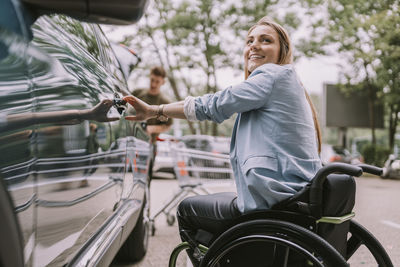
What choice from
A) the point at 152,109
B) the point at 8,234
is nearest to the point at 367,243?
the point at 152,109

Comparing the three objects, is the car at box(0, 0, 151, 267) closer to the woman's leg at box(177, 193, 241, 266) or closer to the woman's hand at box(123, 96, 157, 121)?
the woman's hand at box(123, 96, 157, 121)

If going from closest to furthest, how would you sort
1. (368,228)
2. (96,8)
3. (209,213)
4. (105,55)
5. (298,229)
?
(96,8)
(298,229)
(209,213)
(105,55)
(368,228)

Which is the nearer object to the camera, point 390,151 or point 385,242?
point 385,242

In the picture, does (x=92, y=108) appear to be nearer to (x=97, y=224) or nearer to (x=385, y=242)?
(x=97, y=224)

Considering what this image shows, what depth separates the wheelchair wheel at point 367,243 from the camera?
6.43 feet

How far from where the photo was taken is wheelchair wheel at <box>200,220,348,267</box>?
1571 millimetres

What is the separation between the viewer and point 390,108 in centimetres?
2141

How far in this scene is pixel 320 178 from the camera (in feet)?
5.46

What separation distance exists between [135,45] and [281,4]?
6.05 metres

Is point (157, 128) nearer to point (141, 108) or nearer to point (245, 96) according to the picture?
point (141, 108)

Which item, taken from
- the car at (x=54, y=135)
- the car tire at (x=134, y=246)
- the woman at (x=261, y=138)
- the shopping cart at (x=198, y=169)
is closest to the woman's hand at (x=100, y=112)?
the car at (x=54, y=135)

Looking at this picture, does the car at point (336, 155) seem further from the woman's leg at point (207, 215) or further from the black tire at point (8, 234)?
the black tire at point (8, 234)

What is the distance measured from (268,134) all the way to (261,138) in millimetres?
35

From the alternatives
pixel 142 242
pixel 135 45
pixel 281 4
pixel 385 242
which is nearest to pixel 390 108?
pixel 281 4
